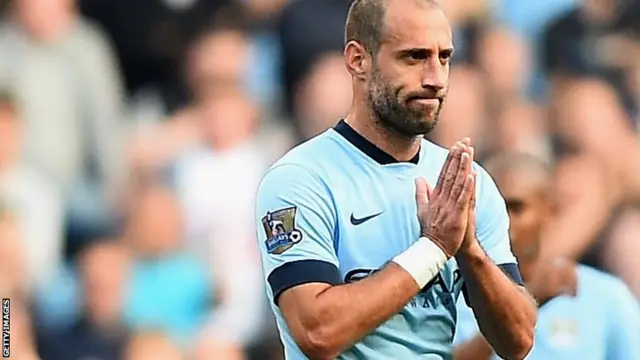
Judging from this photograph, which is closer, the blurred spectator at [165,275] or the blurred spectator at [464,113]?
the blurred spectator at [165,275]

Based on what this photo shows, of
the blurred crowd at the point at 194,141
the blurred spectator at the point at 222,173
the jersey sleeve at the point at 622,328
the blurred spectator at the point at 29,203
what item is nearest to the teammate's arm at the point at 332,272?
the jersey sleeve at the point at 622,328

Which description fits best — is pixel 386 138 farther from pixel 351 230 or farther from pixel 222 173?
pixel 222 173

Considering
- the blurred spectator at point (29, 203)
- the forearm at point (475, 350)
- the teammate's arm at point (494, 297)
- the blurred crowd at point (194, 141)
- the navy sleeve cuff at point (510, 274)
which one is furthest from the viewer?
the blurred spectator at point (29, 203)

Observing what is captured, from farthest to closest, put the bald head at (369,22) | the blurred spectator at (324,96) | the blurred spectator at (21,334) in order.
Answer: the blurred spectator at (324,96) < the blurred spectator at (21,334) < the bald head at (369,22)

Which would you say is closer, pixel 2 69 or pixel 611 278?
pixel 611 278

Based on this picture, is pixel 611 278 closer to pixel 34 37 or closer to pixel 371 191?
pixel 371 191

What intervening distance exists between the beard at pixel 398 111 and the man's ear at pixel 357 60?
1.9 inches

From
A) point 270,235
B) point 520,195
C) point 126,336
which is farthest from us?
point 126,336

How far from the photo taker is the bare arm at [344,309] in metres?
3.59

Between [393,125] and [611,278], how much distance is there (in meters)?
2.03

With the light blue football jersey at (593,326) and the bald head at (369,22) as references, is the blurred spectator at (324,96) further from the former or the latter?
the bald head at (369,22)

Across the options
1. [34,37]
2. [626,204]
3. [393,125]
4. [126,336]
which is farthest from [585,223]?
[393,125]

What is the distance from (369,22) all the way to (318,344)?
2.76ft

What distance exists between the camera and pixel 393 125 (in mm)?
3832
